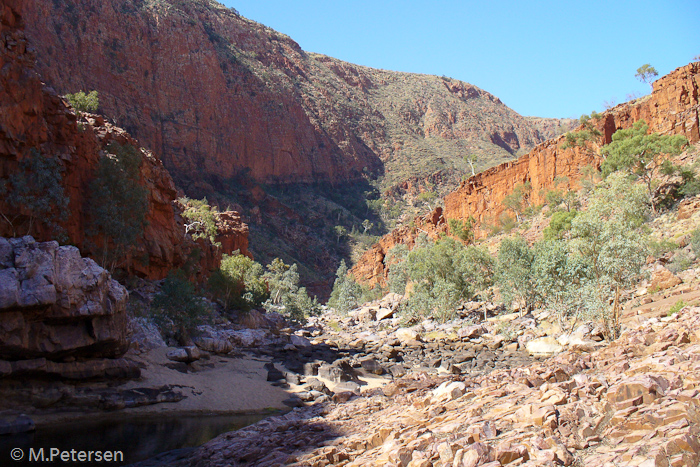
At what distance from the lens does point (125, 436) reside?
12.1m

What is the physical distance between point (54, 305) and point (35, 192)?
732 centimetres

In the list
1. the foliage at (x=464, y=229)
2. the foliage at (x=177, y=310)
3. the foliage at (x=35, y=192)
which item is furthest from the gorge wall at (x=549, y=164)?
the foliage at (x=35, y=192)

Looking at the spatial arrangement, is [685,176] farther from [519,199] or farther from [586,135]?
[519,199]

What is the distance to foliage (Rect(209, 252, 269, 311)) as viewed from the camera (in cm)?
3816

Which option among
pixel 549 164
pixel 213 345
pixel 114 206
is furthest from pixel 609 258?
pixel 549 164

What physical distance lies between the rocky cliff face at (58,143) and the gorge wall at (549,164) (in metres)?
47.4

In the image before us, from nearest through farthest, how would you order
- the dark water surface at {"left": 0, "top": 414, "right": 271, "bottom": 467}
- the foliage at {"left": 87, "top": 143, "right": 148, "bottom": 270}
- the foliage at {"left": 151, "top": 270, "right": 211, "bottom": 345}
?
the dark water surface at {"left": 0, "top": 414, "right": 271, "bottom": 467} → the foliage at {"left": 151, "top": 270, "right": 211, "bottom": 345} → the foliage at {"left": 87, "top": 143, "right": 148, "bottom": 270}

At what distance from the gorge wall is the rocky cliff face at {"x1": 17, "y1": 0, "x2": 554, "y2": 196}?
38886mm

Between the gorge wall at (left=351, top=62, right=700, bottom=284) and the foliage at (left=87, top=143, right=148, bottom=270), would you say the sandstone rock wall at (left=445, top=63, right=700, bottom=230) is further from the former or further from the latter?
the foliage at (left=87, top=143, right=148, bottom=270)

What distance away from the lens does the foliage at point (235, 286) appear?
125ft

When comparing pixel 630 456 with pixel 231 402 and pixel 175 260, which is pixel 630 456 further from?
pixel 175 260

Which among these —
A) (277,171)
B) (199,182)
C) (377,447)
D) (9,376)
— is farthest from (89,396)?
(277,171)

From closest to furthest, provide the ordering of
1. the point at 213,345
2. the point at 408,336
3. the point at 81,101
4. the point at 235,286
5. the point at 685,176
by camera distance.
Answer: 1. the point at 213,345
2. the point at 81,101
3. the point at 408,336
4. the point at 685,176
5. the point at 235,286

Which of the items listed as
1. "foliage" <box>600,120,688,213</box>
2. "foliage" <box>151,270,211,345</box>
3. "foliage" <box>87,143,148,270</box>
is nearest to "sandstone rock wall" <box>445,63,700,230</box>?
"foliage" <box>600,120,688,213</box>
